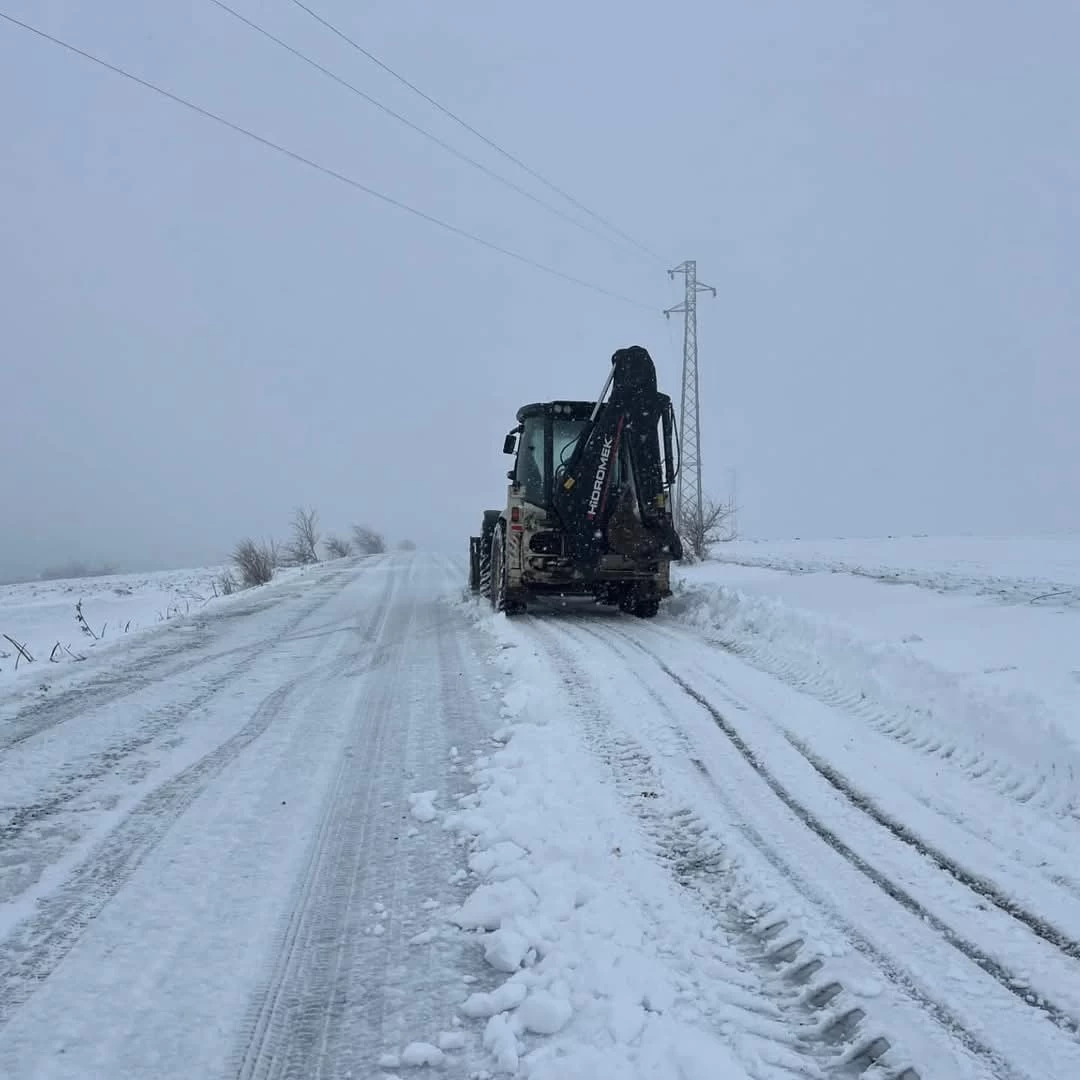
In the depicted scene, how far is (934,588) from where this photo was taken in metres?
9.66

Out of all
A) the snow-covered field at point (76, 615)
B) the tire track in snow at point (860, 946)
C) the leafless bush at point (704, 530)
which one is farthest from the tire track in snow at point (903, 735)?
the leafless bush at point (704, 530)

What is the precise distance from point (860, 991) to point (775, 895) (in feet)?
1.90

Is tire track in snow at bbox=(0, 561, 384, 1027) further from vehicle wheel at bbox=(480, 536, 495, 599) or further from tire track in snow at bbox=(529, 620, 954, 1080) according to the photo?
vehicle wheel at bbox=(480, 536, 495, 599)

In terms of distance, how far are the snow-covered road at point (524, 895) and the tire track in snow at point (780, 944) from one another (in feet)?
0.04

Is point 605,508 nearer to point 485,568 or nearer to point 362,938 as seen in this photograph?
point 485,568

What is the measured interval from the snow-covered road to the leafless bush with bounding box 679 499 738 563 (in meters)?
12.5

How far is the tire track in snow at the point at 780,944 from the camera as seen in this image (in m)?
2.11

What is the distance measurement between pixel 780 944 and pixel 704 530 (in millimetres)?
16544

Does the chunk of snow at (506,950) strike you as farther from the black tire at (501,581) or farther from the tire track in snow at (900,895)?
the black tire at (501,581)

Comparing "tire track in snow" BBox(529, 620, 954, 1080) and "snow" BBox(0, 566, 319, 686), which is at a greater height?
"snow" BBox(0, 566, 319, 686)

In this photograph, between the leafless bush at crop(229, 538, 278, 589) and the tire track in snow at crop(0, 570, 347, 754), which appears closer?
the tire track in snow at crop(0, 570, 347, 754)

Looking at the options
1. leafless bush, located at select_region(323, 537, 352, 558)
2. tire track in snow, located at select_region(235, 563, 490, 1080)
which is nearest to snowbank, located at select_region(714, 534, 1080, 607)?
tire track in snow, located at select_region(235, 563, 490, 1080)

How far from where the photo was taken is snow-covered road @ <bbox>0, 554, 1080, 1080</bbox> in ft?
6.89

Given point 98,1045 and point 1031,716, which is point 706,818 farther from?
point 98,1045
